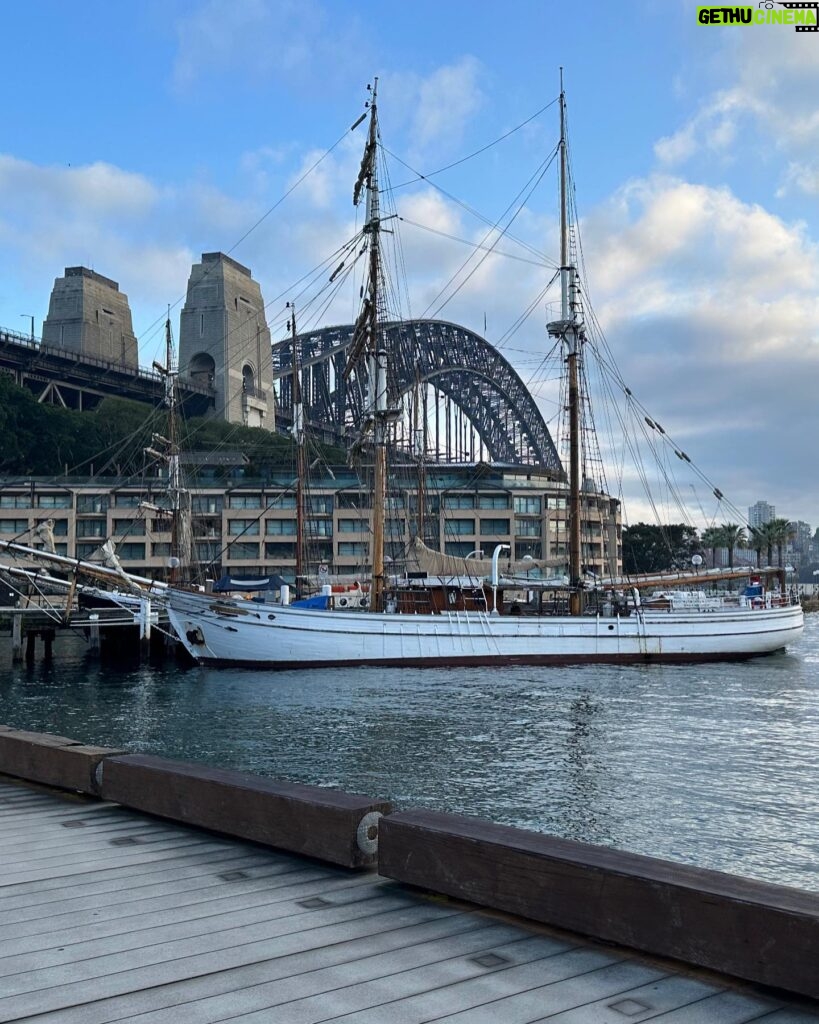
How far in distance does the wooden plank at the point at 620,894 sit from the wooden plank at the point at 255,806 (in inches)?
17.5

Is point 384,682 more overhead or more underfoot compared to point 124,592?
more underfoot

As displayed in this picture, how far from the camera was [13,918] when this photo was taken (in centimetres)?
671

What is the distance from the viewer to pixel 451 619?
2147 inches

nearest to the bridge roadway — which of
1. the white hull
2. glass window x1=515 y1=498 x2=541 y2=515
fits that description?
glass window x1=515 y1=498 x2=541 y2=515

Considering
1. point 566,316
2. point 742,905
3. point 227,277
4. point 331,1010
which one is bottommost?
point 331,1010

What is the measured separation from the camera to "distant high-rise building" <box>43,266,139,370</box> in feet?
496

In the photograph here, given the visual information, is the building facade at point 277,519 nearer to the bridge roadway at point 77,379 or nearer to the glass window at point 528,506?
the glass window at point 528,506

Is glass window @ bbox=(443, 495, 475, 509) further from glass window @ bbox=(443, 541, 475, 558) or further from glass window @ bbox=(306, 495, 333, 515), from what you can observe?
glass window @ bbox=(306, 495, 333, 515)

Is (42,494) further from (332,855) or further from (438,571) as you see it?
(332,855)

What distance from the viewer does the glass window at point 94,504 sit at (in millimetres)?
110562

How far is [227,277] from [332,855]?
154688 mm

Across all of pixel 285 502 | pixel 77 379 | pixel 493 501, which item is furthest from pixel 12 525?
pixel 493 501

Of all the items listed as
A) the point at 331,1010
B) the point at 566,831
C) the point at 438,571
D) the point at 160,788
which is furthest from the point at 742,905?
the point at 438,571

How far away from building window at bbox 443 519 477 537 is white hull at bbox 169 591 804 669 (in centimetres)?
6171
